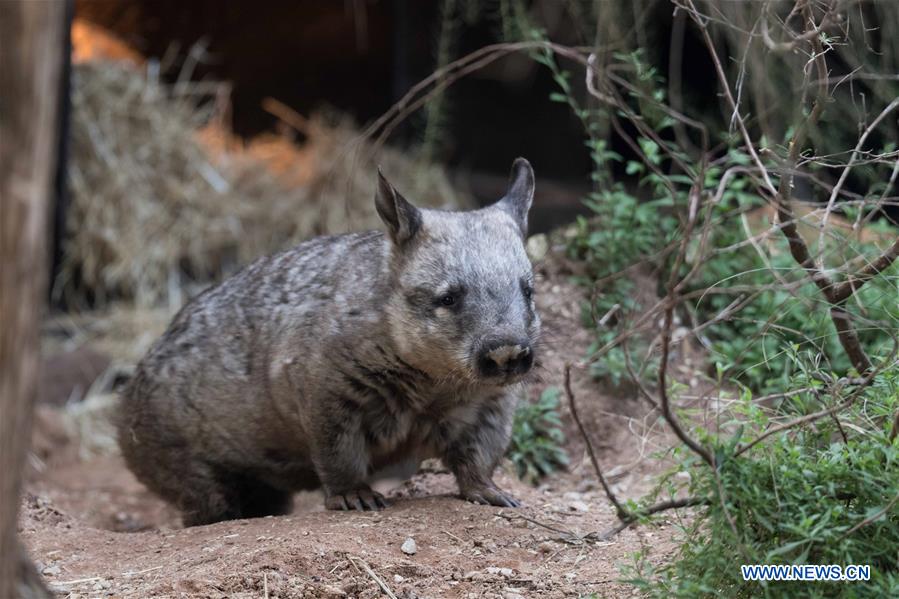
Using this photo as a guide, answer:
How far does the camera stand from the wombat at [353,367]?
4.75 m

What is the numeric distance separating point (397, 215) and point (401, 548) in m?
1.56

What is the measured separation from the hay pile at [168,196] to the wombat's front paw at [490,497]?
4712 millimetres

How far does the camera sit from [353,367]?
4.93m

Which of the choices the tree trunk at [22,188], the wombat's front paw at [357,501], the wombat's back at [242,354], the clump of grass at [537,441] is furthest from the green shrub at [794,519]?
the clump of grass at [537,441]

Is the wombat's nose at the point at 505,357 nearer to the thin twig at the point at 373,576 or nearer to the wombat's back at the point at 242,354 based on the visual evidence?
the wombat's back at the point at 242,354

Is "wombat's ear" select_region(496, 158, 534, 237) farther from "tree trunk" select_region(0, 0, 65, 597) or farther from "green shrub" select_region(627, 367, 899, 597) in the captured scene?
"tree trunk" select_region(0, 0, 65, 597)

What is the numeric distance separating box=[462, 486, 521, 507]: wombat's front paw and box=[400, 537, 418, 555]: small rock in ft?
2.41

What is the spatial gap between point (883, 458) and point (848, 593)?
0.53 metres

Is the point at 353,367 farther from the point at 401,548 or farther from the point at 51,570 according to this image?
the point at 51,570

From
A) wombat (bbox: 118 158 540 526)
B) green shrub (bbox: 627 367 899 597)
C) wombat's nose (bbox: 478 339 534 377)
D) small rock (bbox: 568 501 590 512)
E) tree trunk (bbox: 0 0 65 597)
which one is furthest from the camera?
small rock (bbox: 568 501 590 512)

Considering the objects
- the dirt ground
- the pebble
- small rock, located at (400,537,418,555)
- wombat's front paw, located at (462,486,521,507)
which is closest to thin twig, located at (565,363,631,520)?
the dirt ground

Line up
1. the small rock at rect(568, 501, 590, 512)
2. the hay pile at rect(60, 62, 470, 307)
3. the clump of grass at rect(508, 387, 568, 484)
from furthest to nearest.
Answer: the hay pile at rect(60, 62, 470, 307), the clump of grass at rect(508, 387, 568, 484), the small rock at rect(568, 501, 590, 512)

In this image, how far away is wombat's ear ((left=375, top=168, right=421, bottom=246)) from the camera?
16.1 ft

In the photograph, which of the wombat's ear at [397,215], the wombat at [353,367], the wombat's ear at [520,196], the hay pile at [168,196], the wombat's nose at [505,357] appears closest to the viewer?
the wombat's nose at [505,357]
